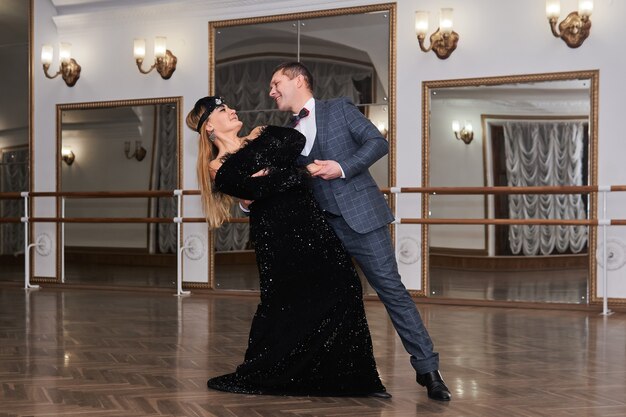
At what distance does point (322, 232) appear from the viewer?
12.1 feet

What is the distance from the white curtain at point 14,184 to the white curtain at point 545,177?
538 cm

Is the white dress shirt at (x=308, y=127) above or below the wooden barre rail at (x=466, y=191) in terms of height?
above

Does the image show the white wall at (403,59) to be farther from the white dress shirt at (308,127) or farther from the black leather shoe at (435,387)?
the white dress shirt at (308,127)

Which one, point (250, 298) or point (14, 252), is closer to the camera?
point (250, 298)

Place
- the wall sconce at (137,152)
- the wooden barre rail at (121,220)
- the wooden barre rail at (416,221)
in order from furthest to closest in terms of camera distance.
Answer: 1. the wall sconce at (137,152)
2. the wooden barre rail at (121,220)
3. the wooden barre rail at (416,221)

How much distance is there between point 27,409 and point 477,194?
4.98 m

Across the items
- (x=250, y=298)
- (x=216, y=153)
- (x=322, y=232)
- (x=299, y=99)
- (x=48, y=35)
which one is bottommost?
(x=250, y=298)

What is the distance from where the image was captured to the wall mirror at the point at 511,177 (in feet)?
23.8

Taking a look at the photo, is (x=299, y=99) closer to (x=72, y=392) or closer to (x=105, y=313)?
(x=72, y=392)

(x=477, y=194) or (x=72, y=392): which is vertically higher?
(x=477, y=194)

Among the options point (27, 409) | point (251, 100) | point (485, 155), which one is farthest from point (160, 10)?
point (27, 409)

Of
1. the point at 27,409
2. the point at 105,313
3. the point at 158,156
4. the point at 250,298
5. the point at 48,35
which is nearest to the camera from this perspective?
the point at 27,409

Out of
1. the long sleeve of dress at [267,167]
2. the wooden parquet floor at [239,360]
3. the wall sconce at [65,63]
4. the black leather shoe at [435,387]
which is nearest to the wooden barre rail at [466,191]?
the wooden parquet floor at [239,360]

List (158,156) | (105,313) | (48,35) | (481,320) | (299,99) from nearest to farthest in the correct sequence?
(299,99), (481,320), (105,313), (158,156), (48,35)
